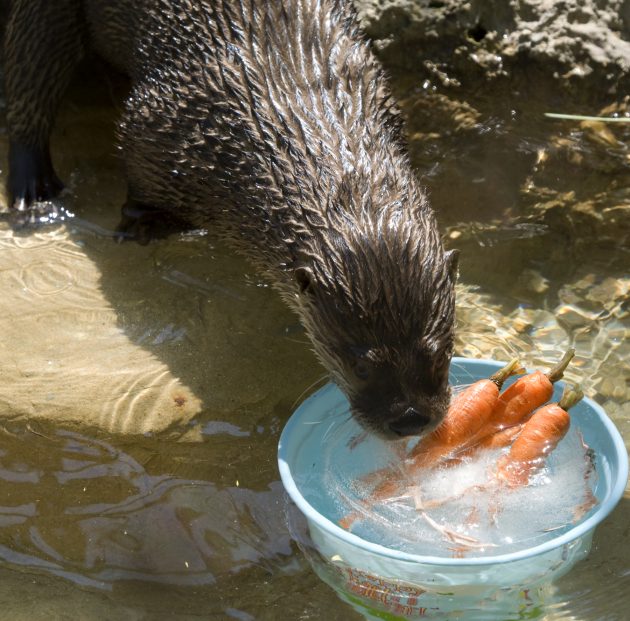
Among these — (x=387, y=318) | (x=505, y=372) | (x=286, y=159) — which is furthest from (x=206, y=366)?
(x=505, y=372)

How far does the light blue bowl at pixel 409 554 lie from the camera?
2.65 meters

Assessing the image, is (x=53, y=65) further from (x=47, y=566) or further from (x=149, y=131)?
(x=47, y=566)

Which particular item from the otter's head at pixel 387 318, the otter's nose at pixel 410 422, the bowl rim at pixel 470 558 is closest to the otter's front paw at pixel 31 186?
the otter's head at pixel 387 318

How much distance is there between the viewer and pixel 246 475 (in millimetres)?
3416

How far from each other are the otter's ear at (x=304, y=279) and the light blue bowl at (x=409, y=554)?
35cm

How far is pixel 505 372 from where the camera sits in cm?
323

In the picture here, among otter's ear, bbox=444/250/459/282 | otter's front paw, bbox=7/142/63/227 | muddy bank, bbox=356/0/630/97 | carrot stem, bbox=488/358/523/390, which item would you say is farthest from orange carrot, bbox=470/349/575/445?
otter's front paw, bbox=7/142/63/227

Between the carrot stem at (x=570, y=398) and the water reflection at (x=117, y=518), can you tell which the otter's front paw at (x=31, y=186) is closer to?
the water reflection at (x=117, y=518)

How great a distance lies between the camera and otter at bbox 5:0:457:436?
3.02 m

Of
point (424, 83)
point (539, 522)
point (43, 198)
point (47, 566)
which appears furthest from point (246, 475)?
point (424, 83)

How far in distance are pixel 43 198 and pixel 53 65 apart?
0.58 meters

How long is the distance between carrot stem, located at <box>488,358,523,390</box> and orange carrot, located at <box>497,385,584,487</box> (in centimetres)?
16

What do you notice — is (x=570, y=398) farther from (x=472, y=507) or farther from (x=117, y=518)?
(x=117, y=518)

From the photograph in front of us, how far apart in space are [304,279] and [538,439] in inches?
33.0
